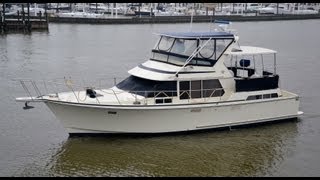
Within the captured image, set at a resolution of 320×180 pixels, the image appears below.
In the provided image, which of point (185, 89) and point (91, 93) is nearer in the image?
point (91, 93)

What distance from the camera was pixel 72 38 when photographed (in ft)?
156

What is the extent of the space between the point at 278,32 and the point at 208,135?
45.8 m

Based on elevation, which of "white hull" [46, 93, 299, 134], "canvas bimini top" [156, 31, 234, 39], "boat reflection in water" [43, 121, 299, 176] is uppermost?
"canvas bimini top" [156, 31, 234, 39]

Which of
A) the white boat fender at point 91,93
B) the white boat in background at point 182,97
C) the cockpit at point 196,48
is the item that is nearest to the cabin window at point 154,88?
the white boat in background at point 182,97

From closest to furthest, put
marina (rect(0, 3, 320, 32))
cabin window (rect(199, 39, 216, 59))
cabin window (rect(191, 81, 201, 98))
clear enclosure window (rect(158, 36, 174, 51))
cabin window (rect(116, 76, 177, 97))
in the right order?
cabin window (rect(116, 76, 177, 97)), cabin window (rect(191, 81, 201, 98)), cabin window (rect(199, 39, 216, 59)), clear enclosure window (rect(158, 36, 174, 51)), marina (rect(0, 3, 320, 32))

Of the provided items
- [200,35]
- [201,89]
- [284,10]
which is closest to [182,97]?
[201,89]

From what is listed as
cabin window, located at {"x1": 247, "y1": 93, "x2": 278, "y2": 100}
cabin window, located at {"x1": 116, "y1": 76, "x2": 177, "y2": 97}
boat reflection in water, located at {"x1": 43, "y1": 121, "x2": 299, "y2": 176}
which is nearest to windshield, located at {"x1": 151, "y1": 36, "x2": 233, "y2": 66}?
cabin window, located at {"x1": 116, "y1": 76, "x2": 177, "y2": 97}

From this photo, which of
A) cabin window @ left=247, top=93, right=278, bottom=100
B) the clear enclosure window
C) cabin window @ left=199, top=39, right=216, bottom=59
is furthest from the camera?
the clear enclosure window

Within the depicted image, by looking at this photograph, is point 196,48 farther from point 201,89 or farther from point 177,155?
point 177,155

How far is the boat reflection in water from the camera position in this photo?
13102 millimetres

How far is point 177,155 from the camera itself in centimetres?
1406

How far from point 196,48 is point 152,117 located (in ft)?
9.88

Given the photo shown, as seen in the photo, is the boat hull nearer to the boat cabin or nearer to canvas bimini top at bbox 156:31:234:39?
the boat cabin

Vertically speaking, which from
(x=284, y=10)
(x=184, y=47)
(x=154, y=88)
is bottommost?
(x=154, y=88)
